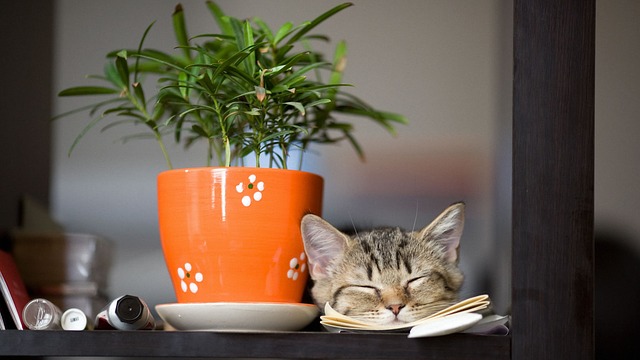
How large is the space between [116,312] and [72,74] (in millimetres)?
624

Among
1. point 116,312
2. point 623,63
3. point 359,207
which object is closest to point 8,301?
point 116,312

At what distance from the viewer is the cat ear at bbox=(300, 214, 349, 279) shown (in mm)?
1021

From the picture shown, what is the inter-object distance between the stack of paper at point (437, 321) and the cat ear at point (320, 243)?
98 millimetres

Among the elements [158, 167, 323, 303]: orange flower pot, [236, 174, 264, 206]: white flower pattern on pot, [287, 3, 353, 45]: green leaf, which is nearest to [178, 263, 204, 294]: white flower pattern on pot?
[158, 167, 323, 303]: orange flower pot

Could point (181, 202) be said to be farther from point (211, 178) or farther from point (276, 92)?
point (276, 92)

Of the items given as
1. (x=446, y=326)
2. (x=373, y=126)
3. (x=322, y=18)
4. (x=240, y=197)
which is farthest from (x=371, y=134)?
(x=446, y=326)

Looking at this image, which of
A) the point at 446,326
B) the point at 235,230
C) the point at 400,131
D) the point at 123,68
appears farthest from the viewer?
the point at 400,131

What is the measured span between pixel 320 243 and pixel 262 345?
0.67 feet

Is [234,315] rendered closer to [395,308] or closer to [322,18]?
[395,308]

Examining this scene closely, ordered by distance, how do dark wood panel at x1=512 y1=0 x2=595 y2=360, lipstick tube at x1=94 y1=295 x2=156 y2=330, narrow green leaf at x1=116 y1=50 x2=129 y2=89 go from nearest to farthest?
1. dark wood panel at x1=512 y1=0 x2=595 y2=360
2. lipstick tube at x1=94 y1=295 x2=156 y2=330
3. narrow green leaf at x1=116 y1=50 x2=129 y2=89

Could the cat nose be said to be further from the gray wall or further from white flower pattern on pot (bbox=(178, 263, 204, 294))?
the gray wall

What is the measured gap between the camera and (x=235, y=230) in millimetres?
983

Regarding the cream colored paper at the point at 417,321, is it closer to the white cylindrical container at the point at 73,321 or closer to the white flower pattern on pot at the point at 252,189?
the white flower pattern on pot at the point at 252,189

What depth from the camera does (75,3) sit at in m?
1.45
